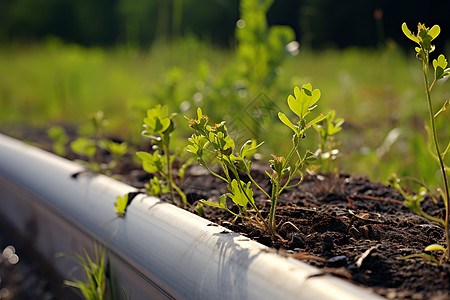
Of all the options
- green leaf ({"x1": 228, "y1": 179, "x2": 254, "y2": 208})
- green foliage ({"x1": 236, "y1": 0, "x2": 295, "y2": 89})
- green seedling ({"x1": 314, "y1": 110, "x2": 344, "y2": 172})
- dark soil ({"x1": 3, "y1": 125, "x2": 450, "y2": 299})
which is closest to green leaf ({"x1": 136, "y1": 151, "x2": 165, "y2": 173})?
dark soil ({"x1": 3, "y1": 125, "x2": 450, "y2": 299})

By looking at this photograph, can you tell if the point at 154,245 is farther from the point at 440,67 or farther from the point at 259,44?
the point at 259,44

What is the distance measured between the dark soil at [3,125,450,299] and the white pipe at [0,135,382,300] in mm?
89

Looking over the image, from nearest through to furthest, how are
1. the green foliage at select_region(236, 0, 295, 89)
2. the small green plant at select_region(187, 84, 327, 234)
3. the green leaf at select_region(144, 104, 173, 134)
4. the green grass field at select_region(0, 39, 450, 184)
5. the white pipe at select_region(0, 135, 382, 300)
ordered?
the white pipe at select_region(0, 135, 382, 300) < the small green plant at select_region(187, 84, 327, 234) < the green leaf at select_region(144, 104, 173, 134) < the green grass field at select_region(0, 39, 450, 184) < the green foliage at select_region(236, 0, 295, 89)

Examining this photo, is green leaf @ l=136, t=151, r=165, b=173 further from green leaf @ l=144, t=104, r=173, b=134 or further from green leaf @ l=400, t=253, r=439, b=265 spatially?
green leaf @ l=400, t=253, r=439, b=265

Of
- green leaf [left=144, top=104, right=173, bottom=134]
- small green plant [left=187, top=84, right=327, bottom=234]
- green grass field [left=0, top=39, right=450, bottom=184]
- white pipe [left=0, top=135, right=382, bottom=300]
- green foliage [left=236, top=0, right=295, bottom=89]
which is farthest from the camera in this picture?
green foliage [left=236, top=0, right=295, bottom=89]

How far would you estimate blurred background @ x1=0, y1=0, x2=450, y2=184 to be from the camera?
2.30 metres

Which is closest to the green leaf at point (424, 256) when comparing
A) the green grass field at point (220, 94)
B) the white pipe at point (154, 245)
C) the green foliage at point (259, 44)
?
the white pipe at point (154, 245)

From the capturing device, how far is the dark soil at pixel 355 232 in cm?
78

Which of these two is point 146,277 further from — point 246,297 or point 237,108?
point 237,108

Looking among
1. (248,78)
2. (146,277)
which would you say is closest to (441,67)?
(146,277)

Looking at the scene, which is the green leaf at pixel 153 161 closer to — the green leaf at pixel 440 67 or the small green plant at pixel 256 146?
the small green plant at pixel 256 146

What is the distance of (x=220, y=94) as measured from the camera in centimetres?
239

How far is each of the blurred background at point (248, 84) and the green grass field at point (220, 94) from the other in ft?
0.04

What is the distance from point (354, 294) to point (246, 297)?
0.18 metres
